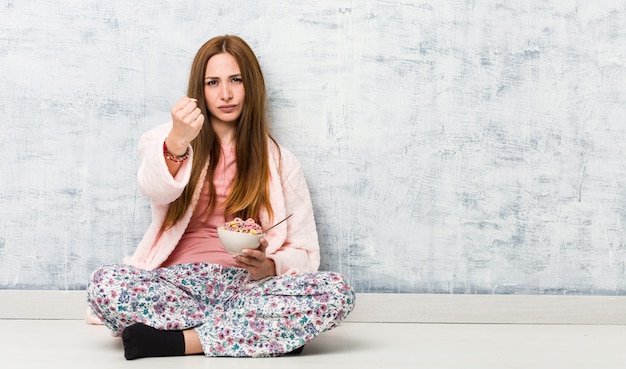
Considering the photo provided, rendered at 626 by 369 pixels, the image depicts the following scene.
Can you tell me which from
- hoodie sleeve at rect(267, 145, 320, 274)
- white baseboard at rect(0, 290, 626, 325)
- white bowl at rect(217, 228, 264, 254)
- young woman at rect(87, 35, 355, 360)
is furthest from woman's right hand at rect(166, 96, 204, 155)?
white baseboard at rect(0, 290, 626, 325)

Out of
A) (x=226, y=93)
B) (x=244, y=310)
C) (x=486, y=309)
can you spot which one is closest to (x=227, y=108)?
(x=226, y=93)

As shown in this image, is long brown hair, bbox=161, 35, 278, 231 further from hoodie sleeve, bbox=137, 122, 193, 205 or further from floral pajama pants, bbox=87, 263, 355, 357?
floral pajama pants, bbox=87, 263, 355, 357

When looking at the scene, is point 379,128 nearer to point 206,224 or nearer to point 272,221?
point 272,221

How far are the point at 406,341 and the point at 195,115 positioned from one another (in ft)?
2.14

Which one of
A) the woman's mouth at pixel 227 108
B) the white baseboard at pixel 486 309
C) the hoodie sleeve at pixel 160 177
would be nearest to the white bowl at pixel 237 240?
the hoodie sleeve at pixel 160 177

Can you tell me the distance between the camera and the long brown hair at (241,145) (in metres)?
1.88

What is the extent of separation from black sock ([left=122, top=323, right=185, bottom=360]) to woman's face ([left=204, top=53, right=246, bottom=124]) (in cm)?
54

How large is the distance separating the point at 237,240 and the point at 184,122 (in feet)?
0.81

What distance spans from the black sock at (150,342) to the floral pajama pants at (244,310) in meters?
0.03

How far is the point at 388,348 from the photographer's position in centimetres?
172

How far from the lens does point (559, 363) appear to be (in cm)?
161

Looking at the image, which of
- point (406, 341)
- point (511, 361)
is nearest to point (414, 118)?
point (406, 341)

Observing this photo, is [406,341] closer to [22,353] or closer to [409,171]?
[409,171]

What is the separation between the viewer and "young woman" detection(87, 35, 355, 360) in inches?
64.3
